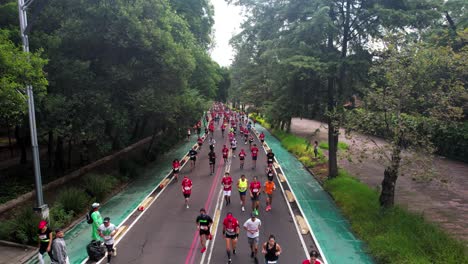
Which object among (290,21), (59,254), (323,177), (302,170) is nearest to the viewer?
(59,254)

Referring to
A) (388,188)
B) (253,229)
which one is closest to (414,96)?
(388,188)

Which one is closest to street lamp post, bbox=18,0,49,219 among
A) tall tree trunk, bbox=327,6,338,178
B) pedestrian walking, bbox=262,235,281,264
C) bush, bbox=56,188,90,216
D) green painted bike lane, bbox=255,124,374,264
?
bush, bbox=56,188,90,216

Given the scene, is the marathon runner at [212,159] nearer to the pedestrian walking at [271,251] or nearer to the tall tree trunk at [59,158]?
the tall tree trunk at [59,158]

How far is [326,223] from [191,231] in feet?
18.0

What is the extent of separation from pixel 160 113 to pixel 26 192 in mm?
8443

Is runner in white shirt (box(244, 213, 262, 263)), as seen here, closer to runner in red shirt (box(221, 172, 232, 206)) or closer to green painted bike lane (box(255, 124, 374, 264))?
green painted bike lane (box(255, 124, 374, 264))

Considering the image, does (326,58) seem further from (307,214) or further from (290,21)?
(307,214)

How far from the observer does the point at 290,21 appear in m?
19.0

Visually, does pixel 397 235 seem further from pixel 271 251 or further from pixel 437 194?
pixel 437 194

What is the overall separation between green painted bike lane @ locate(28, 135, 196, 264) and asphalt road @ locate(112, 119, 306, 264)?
109cm

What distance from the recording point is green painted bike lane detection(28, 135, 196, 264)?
446 inches

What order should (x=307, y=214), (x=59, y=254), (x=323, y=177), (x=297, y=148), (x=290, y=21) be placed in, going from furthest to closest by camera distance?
(x=297, y=148)
(x=323, y=177)
(x=290, y=21)
(x=307, y=214)
(x=59, y=254)

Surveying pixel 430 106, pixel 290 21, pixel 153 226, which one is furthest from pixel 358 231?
pixel 290 21

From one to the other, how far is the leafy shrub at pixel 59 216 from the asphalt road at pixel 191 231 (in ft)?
8.89
